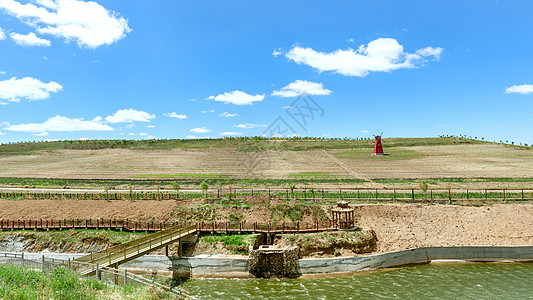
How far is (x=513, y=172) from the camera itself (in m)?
66.9

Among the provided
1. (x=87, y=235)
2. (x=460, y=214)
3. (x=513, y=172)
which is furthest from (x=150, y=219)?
(x=513, y=172)

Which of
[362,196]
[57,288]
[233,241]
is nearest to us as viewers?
[57,288]

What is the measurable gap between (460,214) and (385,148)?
237 feet

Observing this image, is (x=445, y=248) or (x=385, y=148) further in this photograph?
(x=385, y=148)

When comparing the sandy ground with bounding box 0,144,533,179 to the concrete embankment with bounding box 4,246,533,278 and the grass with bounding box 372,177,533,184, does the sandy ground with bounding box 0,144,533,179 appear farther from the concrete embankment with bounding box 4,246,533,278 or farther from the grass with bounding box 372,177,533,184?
the concrete embankment with bounding box 4,246,533,278

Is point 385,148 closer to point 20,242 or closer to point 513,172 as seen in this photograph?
point 513,172

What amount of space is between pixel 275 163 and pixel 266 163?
2.37m

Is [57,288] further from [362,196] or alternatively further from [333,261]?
[362,196]

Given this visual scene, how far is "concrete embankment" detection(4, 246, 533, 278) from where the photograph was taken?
2809 centimetres

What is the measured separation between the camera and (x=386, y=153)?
9750 centimetres

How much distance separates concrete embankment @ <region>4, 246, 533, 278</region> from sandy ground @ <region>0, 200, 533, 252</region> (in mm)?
1821

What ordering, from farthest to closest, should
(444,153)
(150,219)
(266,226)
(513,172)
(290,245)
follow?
(444,153)
(513,172)
(150,219)
(266,226)
(290,245)

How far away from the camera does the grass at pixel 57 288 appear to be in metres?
13.3

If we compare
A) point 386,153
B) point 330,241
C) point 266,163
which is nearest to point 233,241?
point 330,241
